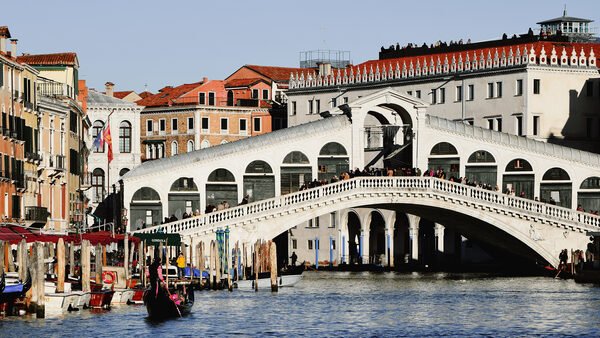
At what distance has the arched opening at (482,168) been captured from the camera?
276 ft

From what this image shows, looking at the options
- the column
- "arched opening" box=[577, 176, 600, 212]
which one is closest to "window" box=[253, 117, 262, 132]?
the column

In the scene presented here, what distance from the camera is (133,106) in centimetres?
10856

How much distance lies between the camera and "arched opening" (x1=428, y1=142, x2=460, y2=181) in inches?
3314

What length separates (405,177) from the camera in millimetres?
79188

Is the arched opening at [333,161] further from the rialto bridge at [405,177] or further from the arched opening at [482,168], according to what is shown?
the arched opening at [482,168]

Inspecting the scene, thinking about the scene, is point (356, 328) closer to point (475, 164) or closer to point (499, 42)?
point (475, 164)

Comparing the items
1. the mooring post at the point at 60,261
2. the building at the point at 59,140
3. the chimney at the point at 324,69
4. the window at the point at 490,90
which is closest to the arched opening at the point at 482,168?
the building at the point at 59,140

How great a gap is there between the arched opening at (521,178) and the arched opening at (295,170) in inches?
307

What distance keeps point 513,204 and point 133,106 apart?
3355 centimetres

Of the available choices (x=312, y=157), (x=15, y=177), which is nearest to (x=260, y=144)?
(x=312, y=157)

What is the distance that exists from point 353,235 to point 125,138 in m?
12.7

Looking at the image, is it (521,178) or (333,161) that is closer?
(333,161)

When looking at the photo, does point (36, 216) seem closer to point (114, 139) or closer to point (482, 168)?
point (482, 168)

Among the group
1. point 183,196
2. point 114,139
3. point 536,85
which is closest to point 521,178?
point 183,196
